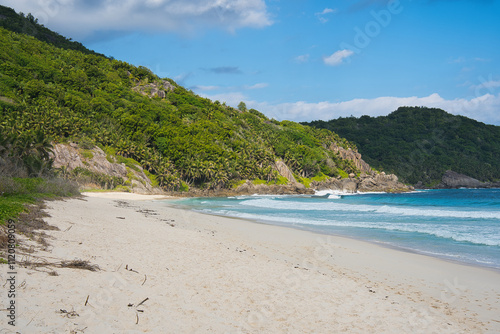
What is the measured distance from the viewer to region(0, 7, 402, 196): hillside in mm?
78500

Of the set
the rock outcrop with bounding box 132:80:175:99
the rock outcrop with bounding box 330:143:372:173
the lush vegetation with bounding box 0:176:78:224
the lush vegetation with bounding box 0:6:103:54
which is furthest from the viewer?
the rock outcrop with bounding box 330:143:372:173

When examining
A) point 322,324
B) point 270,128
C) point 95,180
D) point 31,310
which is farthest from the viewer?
point 270,128

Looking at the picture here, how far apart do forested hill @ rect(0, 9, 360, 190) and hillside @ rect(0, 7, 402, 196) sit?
11.2 inches

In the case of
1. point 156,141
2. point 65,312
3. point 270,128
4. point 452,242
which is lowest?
point 452,242

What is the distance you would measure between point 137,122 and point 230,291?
10290cm

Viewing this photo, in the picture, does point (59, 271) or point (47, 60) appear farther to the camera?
point (47, 60)

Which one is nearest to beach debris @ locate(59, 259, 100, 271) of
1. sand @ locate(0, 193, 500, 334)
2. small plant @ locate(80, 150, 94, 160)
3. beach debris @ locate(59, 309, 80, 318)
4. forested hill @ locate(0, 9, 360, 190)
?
sand @ locate(0, 193, 500, 334)

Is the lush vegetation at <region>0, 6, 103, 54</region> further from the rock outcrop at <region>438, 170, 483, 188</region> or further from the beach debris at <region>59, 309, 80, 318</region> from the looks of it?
the rock outcrop at <region>438, 170, 483, 188</region>

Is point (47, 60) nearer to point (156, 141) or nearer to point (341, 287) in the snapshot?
point (156, 141)

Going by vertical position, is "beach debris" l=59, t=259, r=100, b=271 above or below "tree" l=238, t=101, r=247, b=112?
below

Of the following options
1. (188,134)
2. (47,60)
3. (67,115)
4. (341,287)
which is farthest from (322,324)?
(47,60)

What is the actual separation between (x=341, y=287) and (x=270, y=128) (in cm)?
16172

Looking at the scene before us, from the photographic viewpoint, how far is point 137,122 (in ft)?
338

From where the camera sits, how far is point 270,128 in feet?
554
